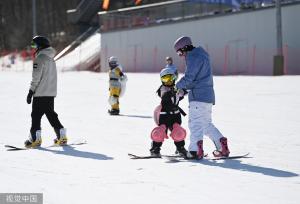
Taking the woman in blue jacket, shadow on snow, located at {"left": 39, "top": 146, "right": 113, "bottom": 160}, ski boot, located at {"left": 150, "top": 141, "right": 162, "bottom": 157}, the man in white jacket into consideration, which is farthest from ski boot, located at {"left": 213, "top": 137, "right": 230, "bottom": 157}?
the man in white jacket

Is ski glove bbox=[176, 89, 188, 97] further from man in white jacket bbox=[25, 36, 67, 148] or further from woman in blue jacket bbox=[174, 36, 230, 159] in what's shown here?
man in white jacket bbox=[25, 36, 67, 148]

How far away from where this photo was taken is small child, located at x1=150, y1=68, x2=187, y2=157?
8.50 m

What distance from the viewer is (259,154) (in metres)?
8.86

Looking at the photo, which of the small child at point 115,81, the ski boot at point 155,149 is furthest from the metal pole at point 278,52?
the ski boot at point 155,149

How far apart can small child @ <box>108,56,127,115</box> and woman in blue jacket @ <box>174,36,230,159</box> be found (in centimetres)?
736

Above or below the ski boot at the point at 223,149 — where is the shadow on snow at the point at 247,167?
below

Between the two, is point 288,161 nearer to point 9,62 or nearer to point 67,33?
point 9,62

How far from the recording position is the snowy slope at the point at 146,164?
6.12 meters

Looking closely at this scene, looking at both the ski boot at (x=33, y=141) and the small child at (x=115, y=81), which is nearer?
the ski boot at (x=33, y=141)

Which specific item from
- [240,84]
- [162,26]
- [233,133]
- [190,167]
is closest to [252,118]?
[233,133]

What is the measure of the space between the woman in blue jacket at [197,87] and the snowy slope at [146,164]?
1.24ft

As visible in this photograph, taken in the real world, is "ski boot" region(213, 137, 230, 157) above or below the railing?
below

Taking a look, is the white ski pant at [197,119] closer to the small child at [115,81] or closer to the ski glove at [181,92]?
the ski glove at [181,92]

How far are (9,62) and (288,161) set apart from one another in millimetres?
49882
